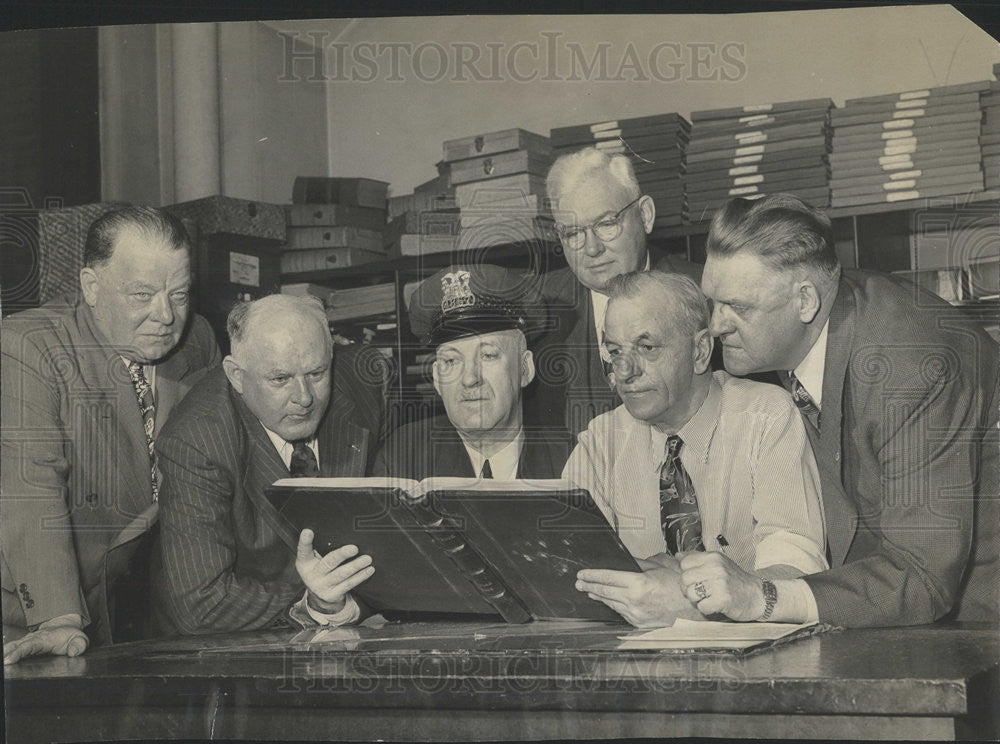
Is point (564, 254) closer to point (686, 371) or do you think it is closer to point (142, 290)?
point (686, 371)

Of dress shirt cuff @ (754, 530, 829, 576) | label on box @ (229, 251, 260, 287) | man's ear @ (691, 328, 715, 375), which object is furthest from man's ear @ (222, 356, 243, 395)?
dress shirt cuff @ (754, 530, 829, 576)

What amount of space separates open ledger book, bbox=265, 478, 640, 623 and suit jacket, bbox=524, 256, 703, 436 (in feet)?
0.93

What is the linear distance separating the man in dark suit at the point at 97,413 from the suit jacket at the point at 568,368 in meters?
1.23

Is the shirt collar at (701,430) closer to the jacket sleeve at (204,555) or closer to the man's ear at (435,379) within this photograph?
the man's ear at (435,379)

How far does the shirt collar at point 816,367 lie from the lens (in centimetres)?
417

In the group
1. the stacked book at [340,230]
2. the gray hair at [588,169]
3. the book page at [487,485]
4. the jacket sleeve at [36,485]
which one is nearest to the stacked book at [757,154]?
the gray hair at [588,169]

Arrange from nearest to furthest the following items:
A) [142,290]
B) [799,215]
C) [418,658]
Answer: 1. [418,658]
2. [799,215]
3. [142,290]

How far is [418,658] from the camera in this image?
3885 mm

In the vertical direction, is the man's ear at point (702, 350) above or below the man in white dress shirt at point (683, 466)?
above

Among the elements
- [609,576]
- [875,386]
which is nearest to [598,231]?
[875,386]

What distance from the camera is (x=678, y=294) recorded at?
13.8 feet

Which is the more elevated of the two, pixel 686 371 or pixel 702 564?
pixel 686 371

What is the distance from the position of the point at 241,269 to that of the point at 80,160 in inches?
30.7

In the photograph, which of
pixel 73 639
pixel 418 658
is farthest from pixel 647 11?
pixel 73 639
